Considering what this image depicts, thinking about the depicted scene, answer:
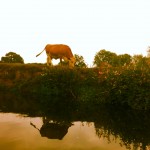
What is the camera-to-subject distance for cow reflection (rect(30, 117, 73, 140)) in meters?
13.3

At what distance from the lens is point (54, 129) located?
14531 millimetres

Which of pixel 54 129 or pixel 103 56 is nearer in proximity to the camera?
pixel 54 129

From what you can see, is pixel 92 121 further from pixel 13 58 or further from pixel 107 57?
pixel 107 57

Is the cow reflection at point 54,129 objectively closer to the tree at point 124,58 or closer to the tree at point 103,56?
the tree at point 124,58

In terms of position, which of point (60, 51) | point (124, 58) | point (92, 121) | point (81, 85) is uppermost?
point (124, 58)

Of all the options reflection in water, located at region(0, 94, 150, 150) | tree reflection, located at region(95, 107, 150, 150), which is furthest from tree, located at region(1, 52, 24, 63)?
tree reflection, located at region(95, 107, 150, 150)

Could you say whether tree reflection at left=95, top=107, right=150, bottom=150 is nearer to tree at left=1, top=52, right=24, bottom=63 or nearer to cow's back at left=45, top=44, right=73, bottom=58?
cow's back at left=45, top=44, right=73, bottom=58

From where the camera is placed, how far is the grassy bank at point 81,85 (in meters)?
20.1

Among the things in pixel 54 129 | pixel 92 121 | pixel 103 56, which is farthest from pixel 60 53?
pixel 103 56

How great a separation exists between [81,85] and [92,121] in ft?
23.7

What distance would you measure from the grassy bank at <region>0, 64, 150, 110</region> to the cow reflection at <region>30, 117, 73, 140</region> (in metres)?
4.97

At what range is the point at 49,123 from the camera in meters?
15.9

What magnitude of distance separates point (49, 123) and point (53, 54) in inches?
502

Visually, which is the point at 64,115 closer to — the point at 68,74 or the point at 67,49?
the point at 68,74
